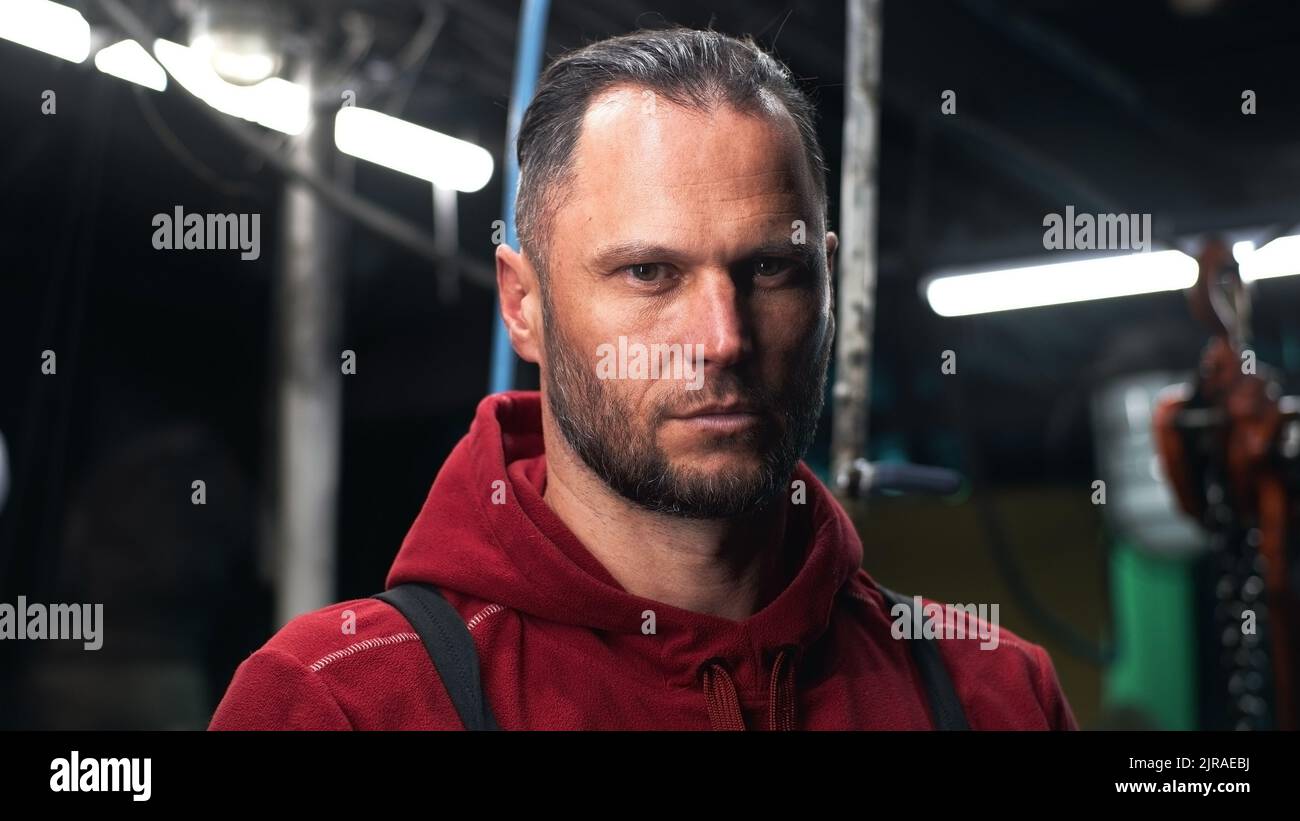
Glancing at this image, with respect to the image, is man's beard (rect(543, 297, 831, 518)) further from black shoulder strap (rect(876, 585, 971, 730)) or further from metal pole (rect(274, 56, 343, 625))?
metal pole (rect(274, 56, 343, 625))

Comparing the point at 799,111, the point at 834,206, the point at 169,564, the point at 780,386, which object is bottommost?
the point at 169,564

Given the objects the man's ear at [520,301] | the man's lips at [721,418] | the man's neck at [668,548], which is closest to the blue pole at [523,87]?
the man's ear at [520,301]

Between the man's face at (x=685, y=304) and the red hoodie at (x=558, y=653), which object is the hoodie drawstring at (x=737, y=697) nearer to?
the red hoodie at (x=558, y=653)

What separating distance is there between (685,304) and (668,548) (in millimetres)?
198

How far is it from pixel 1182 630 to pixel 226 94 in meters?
4.16

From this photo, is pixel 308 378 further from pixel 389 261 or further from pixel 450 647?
pixel 389 261

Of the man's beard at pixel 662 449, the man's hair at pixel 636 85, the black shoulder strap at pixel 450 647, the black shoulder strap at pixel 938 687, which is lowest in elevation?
the black shoulder strap at pixel 938 687

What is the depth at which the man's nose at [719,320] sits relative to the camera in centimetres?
100

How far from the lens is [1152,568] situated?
215 inches

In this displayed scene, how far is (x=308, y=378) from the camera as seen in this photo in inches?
112

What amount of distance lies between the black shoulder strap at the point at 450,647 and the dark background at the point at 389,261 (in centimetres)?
123

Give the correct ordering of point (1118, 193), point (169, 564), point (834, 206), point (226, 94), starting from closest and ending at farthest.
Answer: point (226, 94) < point (834, 206) < point (1118, 193) < point (169, 564)

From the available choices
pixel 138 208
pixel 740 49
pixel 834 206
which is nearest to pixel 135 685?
pixel 138 208

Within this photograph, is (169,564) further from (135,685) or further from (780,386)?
(780,386)
